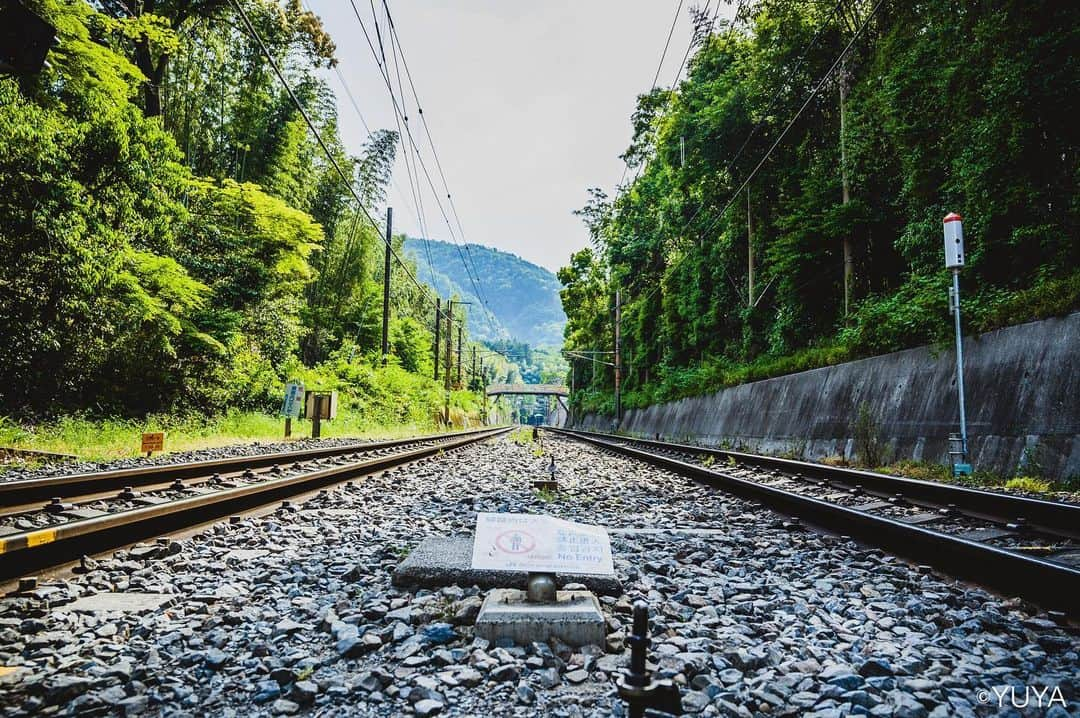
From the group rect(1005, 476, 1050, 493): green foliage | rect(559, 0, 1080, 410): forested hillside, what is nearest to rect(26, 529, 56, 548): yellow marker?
rect(1005, 476, 1050, 493): green foliage

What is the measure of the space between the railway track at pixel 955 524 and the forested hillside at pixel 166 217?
280 inches

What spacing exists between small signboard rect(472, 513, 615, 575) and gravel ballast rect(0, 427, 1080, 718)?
25cm

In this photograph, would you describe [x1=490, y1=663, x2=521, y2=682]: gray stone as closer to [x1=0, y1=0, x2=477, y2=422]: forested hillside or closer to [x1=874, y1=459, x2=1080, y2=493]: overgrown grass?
[x1=0, y1=0, x2=477, y2=422]: forested hillside

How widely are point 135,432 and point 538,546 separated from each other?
12.9 meters

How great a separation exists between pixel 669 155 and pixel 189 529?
25.7 metres

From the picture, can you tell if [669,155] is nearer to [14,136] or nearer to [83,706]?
[14,136]

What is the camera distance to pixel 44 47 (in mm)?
3527

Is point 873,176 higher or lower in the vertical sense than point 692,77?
lower

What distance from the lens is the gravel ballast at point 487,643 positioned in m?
1.67

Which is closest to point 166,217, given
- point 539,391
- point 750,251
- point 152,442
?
point 152,442

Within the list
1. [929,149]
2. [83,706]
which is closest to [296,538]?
[83,706]

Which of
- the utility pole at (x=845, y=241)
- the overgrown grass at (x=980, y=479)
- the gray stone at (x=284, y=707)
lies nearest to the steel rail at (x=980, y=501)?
the overgrown grass at (x=980, y=479)

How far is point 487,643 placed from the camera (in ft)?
6.79

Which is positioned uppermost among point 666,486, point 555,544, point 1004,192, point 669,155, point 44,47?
point 669,155
